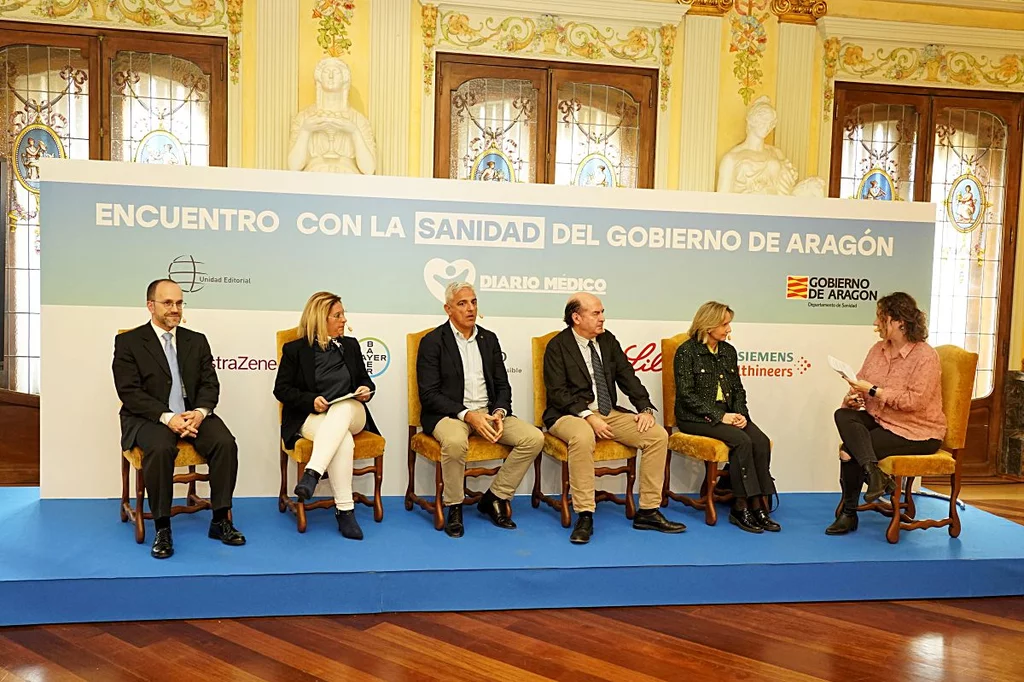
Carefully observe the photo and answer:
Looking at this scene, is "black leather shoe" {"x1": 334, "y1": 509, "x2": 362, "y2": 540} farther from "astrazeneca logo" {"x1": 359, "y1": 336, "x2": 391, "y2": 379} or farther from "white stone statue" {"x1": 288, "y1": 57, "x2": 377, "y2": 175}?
"white stone statue" {"x1": 288, "y1": 57, "x2": 377, "y2": 175}

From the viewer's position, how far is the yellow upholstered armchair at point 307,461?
4.27 meters

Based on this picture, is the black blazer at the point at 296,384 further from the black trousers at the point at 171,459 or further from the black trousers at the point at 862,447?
the black trousers at the point at 862,447

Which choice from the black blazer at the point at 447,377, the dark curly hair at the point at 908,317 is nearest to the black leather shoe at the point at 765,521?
the dark curly hair at the point at 908,317

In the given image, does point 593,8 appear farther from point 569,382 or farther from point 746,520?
point 746,520

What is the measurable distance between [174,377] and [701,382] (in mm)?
2702

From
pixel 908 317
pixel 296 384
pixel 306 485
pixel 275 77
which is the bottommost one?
pixel 306 485

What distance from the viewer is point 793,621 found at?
12.3 feet

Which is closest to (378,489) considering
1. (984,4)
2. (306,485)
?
(306,485)

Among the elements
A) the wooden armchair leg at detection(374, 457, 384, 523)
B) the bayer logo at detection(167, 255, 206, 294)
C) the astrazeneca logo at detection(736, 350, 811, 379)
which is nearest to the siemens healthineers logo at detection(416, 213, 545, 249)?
the bayer logo at detection(167, 255, 206, 294)

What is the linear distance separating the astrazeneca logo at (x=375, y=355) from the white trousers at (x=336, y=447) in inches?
27.6

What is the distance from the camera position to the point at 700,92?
698cm

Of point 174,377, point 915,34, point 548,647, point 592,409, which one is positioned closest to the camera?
point 548,647

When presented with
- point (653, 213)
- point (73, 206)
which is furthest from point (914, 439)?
point (73, 206)

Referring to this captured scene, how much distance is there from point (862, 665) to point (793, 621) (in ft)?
1.48
